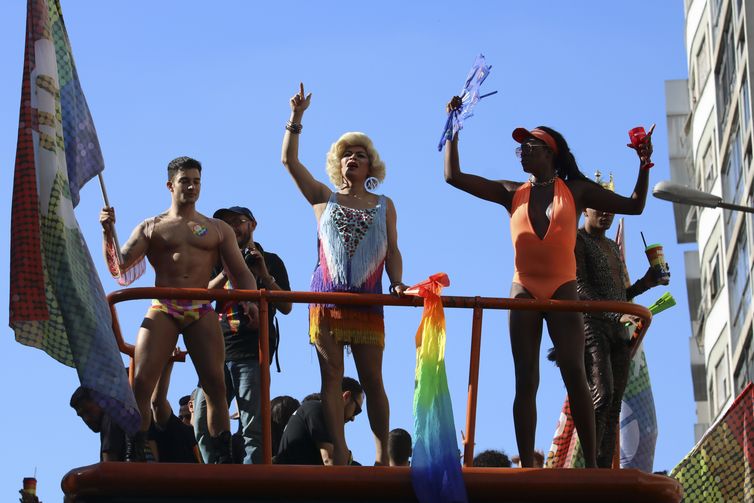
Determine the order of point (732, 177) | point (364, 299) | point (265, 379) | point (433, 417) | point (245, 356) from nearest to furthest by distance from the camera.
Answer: point (433, 417)
point (265, 379)
point (364, 299)
point (245, 356)
point (732, 177)

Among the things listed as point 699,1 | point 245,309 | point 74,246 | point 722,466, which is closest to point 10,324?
point 74,246

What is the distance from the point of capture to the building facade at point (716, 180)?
1703 inches

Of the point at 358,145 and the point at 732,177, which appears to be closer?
the point at 358,145

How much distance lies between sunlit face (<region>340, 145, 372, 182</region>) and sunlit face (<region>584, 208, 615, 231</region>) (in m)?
1.69

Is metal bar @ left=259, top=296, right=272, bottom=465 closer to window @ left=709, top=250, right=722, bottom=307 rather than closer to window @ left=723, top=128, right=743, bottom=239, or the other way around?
window @ left=723, top=128, right=743, bottom=239

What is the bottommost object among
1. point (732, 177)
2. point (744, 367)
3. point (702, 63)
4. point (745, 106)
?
point (744, 367)

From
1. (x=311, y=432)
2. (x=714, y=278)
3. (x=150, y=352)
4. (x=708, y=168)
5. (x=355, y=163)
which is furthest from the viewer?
(x=714, y=278)

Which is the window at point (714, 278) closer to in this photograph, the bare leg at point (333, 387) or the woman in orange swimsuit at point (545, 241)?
the woman in orange swimsuit at point (545, 241)

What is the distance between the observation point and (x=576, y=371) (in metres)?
12.3

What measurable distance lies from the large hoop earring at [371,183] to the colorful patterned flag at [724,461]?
317cm

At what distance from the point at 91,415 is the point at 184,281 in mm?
1088

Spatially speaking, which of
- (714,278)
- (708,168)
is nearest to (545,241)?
(708,168)

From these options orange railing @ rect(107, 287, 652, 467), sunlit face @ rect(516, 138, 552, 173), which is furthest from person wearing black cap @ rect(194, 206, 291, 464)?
sunlit face @ rect(516, 138, 552, 173)

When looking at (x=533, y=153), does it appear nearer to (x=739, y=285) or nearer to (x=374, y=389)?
(x=374, y=389)
